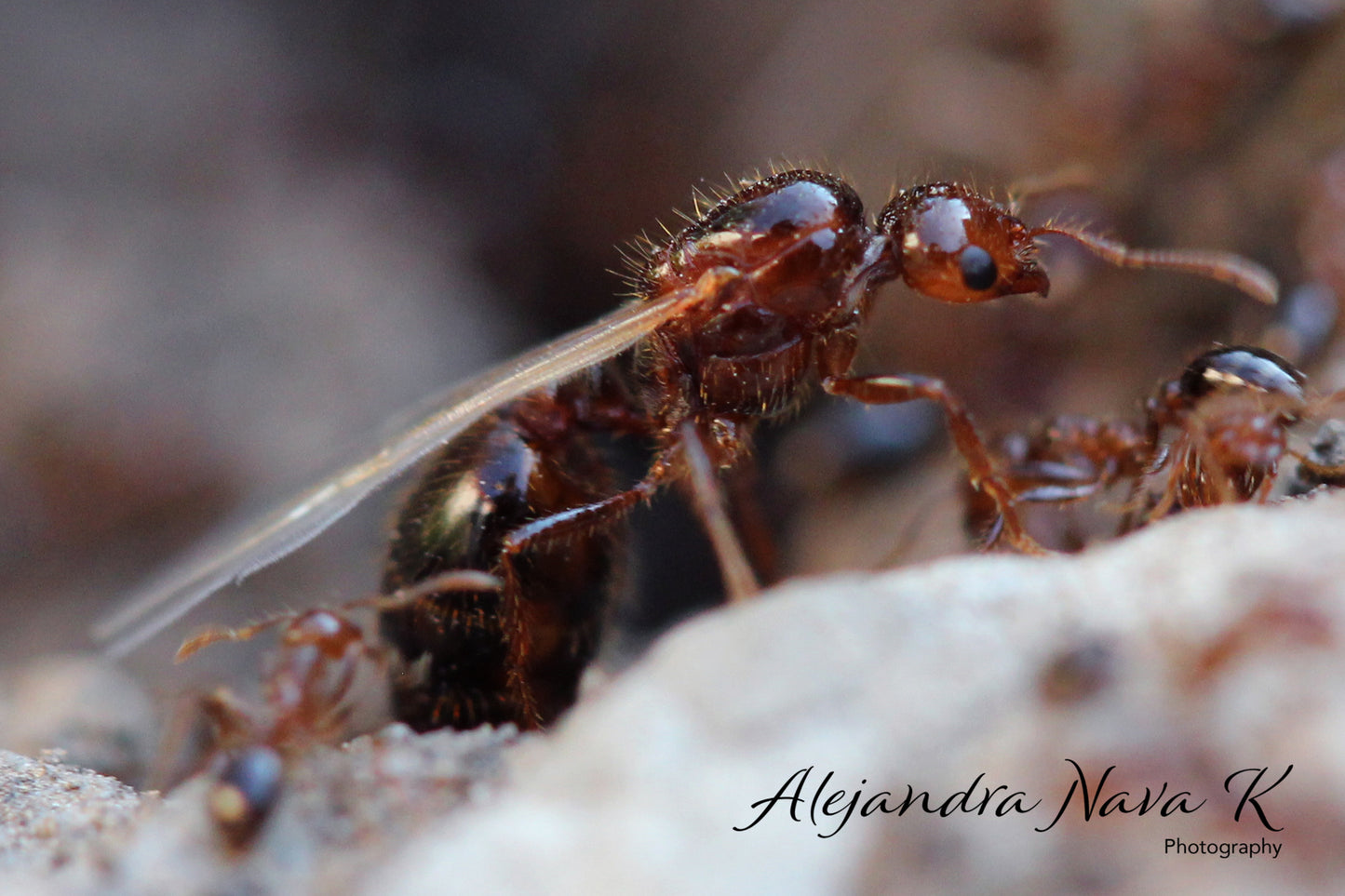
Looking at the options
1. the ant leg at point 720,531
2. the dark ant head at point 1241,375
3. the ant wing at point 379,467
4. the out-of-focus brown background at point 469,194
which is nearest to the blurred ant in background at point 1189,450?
Answer: the dark ant head at point 1241,375

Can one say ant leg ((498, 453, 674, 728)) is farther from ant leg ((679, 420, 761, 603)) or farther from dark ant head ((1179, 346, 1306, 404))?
dark ant head ((1179, 346, 1306, 404))

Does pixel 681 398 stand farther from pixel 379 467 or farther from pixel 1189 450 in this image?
pixel 1189 450

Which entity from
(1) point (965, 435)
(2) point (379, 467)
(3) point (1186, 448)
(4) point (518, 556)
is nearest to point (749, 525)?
(4) point (518, 556)

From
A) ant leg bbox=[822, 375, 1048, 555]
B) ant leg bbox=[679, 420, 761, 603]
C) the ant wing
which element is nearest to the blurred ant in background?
ant leg bbox=[822, 375, 1048, 555]

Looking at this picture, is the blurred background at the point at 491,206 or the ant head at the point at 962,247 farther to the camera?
the blurred background at the point at 491,206

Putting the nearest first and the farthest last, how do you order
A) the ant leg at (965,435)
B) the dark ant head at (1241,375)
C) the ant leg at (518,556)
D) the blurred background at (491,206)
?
the ant leg at (965,435) → the dark ant head at (1241,375) → the ant leg at (518,556) → the blurred background at (491,206)
